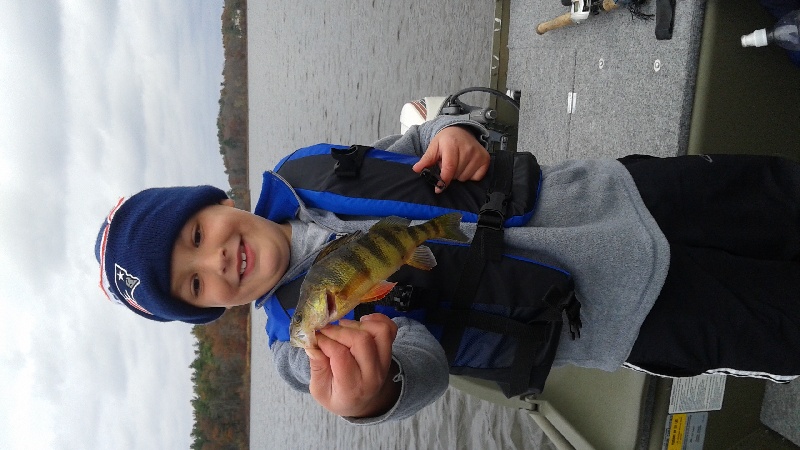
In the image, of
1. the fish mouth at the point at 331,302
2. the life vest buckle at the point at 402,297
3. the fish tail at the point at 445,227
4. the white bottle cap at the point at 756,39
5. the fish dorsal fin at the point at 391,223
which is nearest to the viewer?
the fish mouth at the point at 331,302

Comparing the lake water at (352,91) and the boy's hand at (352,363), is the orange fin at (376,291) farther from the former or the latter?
the lake water at (352,91)

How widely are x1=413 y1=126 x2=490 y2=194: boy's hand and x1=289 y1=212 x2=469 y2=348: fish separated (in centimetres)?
48

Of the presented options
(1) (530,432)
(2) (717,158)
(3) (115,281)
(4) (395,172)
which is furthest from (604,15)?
(1) (530,432)

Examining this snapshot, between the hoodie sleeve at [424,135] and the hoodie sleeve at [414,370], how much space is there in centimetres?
75

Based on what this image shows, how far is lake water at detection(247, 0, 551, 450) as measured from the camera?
20.9 ft

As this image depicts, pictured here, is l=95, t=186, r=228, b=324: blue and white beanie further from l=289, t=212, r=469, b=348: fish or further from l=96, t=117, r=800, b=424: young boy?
l=289, t=212, r=469, b=348: fish

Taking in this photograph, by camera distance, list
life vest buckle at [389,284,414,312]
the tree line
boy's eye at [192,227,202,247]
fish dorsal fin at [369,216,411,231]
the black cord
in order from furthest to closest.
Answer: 1. the tree line
2. the black cord
3. boy's eye at [192,227,202,247]
4. life vest buckle at [389,284,414,312]
5. fish dorsal fin at [369,216,411,231]

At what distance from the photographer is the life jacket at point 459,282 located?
61.2 inches

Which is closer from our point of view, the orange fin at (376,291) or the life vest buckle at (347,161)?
the orange fin at (376,291)

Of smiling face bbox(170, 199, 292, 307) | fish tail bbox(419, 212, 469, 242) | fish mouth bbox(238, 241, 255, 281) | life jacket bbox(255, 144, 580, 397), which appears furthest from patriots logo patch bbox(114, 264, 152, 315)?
fish tail bbox(419, 212, 469, 242)

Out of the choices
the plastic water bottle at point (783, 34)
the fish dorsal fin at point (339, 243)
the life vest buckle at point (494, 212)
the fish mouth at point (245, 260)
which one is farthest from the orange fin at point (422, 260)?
→ the plastic water bottle at point (783, 34)

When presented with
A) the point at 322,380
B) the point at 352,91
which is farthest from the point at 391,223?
the point at 352,91

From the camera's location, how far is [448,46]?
7.43 m

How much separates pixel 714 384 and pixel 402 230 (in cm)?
196
